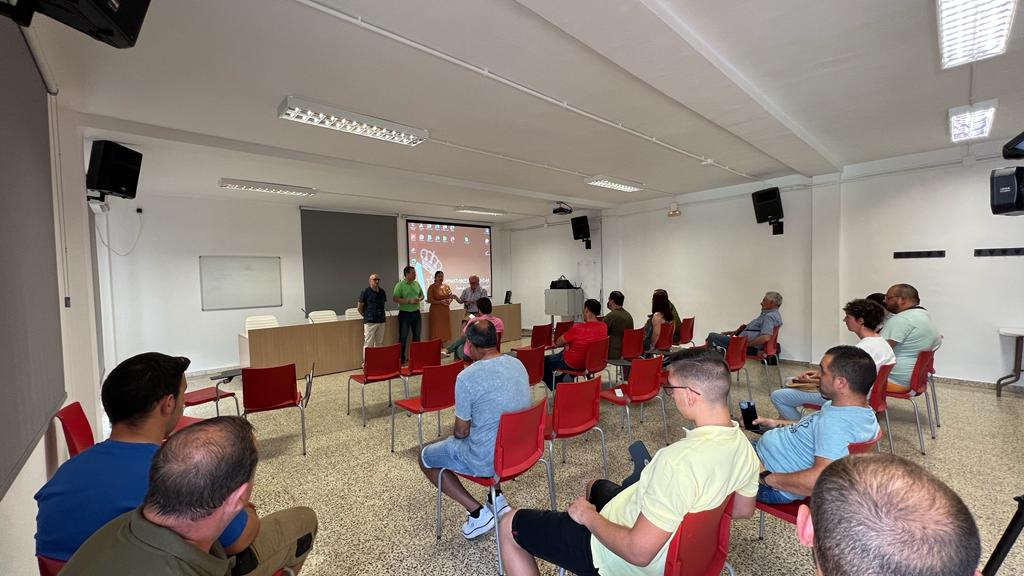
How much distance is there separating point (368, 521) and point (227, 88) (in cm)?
328

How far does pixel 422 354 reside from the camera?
180 inches

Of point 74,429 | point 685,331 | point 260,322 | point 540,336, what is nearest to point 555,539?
point 74,429

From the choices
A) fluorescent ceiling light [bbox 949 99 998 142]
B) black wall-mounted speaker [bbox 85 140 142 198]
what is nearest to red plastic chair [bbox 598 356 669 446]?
fluorescent ceiling light [bbox 949 99 998 142]

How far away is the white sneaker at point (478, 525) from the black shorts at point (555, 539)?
2.60 feet

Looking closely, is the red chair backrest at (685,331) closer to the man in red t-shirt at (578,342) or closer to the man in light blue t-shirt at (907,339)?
the man in red t-shirt at (578,342)

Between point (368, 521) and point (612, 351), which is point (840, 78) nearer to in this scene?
point (612, 351)

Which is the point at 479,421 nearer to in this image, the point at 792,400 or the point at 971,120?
the point at 792,400

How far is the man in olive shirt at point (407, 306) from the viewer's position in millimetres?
6758

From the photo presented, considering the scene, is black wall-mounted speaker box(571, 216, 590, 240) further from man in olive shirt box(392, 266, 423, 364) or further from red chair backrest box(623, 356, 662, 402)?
red chair backrest box(623, 356, 662, 402)

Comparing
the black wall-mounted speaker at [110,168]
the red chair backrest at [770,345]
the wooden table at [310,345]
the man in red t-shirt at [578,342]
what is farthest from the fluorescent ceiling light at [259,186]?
the red chair backrest at [770,345]

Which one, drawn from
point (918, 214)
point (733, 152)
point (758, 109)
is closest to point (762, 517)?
point (758, 109)

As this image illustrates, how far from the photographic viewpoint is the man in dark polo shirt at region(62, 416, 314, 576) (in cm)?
84

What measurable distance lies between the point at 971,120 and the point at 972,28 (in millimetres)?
2218

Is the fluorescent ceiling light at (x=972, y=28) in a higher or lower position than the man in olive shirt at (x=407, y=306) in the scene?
higher
